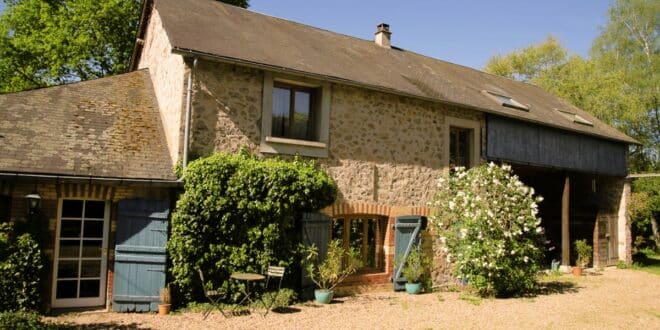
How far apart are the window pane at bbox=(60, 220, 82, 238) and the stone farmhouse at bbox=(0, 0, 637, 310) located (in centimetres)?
2

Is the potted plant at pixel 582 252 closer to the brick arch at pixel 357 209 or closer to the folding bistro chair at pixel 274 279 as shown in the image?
the brick arch at pixel 357 209

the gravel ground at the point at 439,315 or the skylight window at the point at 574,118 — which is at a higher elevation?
the skylight window at the point at 574,118

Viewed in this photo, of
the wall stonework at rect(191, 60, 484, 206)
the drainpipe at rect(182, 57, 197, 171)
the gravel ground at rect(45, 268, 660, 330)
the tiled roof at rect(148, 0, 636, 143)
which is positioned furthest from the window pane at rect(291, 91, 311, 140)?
the gravel ground at rect(45, 268, 660, 330)

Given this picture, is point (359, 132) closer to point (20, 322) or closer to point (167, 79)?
point (167, 79)

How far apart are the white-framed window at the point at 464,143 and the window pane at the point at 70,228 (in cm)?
831

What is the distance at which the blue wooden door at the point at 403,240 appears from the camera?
34.2ft

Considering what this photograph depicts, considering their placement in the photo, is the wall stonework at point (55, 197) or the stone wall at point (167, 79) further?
the stone wall at point (167, 79)

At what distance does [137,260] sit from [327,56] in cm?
607

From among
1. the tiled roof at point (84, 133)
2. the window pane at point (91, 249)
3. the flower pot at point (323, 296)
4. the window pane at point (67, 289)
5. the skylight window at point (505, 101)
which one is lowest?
the flower pot at point (323, 296)

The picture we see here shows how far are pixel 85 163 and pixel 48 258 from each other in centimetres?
157

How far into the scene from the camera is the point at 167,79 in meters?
9.53

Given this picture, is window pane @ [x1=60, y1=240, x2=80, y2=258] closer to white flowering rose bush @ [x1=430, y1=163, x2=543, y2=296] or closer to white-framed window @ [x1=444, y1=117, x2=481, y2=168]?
white flowering rose bush @ [x1=430, y1=163, x2=543, y2=296]

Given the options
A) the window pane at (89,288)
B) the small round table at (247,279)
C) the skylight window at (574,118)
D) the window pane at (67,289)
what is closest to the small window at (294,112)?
the small round table at (247,279)

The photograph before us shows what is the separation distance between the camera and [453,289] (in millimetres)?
11172
